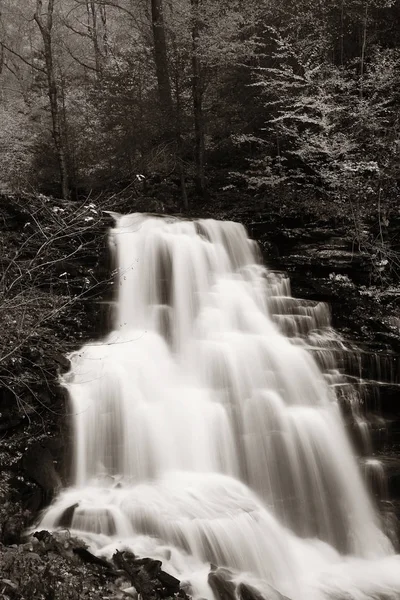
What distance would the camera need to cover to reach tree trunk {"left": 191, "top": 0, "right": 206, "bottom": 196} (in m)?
13.4

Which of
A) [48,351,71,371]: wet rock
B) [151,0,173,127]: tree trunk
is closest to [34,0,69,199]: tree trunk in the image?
[151,0,173,127]: tree trunk

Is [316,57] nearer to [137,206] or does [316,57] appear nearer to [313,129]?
[313,129]

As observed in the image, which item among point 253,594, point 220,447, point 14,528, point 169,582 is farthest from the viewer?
point 220,447

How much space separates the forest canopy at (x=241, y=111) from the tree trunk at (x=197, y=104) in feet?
0.13

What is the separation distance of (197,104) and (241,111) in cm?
146

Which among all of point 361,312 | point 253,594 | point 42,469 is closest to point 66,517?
point 42,469

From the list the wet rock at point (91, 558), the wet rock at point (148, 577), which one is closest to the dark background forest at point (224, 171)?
the wet rock at point (91, 558)

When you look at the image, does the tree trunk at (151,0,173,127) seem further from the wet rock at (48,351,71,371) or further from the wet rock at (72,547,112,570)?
the wet rock at (72,547,112,570)

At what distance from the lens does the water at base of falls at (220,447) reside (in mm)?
5727

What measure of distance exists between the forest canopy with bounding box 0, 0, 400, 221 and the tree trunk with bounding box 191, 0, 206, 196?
0.04m

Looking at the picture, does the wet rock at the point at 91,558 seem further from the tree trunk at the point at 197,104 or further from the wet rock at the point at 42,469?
the tree trunk at the point at 197,104

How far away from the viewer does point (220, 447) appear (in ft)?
23.5

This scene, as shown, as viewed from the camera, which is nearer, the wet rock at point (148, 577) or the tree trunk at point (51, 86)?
the wet rock at point (148, 577)

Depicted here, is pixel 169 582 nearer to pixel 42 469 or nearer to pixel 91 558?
pixel 91 558
